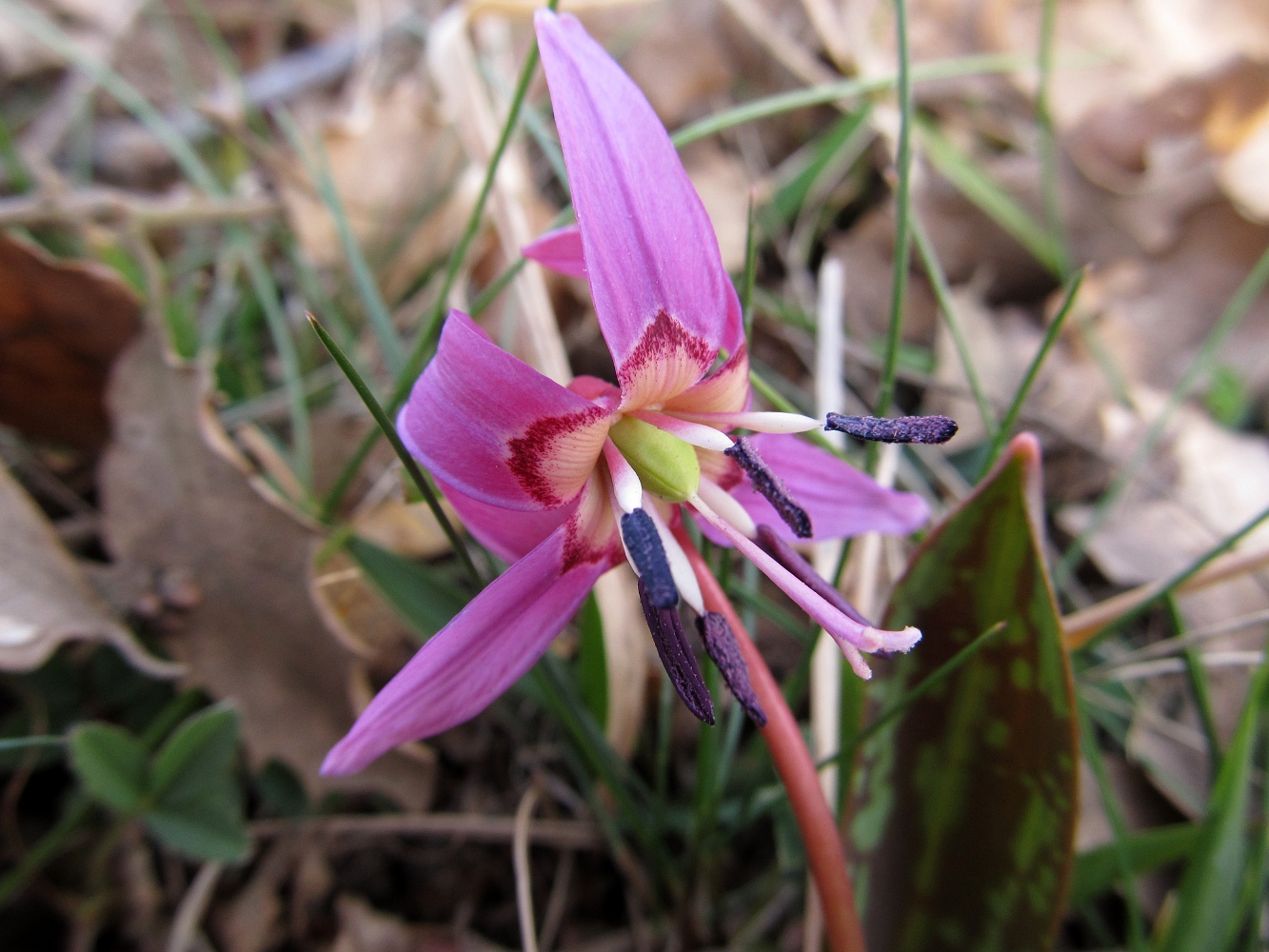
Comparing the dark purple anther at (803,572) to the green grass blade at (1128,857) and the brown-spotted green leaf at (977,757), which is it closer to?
the brown-spotted green leaf at (977,757)

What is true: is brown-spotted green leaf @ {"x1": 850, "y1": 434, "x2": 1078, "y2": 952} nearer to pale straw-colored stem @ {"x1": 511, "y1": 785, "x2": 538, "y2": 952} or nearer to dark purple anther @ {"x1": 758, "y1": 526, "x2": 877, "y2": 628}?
dark purple anther @ {"x1": 758, "y1": 526, "x2": 877, "y2": 628}

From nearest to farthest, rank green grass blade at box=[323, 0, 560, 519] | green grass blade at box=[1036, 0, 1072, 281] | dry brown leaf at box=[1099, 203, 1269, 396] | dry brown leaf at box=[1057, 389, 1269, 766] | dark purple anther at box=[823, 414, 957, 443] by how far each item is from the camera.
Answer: dark purple anther at box=[823, 414, 957, 443] < green grass blade at box=[323, 0, 560, 519] < dry brown leaf at box=[1057, 389, 1269, 766] < green grass blade at box=[1036, 0, 1072, 281] < dry brown leaf at box=[1099, 203, 1269, 396]

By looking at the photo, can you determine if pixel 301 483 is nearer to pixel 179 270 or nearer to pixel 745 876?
pixel 179 270

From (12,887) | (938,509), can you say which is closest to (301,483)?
(12,887)

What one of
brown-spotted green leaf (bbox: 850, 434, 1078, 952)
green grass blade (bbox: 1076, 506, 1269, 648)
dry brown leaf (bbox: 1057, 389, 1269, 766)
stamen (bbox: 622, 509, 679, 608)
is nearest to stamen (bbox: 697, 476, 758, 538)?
stamen (bbox: 622, 509, 679, 608)

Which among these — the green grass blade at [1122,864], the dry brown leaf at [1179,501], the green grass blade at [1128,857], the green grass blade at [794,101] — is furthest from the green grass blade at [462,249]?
the dry brown leaf at [1179,501]
